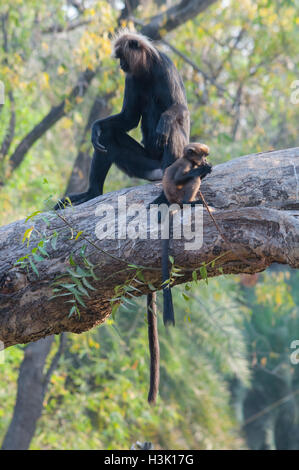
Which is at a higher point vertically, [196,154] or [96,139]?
[96,139]

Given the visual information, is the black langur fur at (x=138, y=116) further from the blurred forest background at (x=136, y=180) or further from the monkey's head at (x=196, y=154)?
the blurred forest background at (x=136, y=180)

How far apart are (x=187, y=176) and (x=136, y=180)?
4.07 meters

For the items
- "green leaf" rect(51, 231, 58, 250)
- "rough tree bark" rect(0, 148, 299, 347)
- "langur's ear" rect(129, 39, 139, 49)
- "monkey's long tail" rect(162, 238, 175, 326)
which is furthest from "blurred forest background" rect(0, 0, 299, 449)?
"monkey's long tail" rect(162, 238, 175, 326)

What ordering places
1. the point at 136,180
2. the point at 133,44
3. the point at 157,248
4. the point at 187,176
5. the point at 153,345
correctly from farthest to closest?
the point at 136,180
the point at 133,44
the point at 153,345
the point at 187,176
the point at 157,248

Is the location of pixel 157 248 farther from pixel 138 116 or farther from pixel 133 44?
pixel 133 44

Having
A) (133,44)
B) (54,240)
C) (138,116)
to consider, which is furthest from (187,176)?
(133,44)

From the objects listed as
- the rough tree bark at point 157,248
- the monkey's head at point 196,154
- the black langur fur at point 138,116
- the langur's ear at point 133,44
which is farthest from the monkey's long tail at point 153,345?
the langur's ear at point 133,44

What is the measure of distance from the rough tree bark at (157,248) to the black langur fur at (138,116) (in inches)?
27.2

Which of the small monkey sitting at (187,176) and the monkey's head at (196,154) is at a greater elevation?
the monkey's head at (196,154)

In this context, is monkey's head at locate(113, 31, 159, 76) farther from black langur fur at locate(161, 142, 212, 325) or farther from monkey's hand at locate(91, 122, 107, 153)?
black langur fur at locate(161, 142, 212, 325)

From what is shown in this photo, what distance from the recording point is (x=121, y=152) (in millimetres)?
3752

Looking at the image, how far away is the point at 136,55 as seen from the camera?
3.67 m

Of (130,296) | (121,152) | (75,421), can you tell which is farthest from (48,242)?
(75,421)

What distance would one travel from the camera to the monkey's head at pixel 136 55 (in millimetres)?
3686
